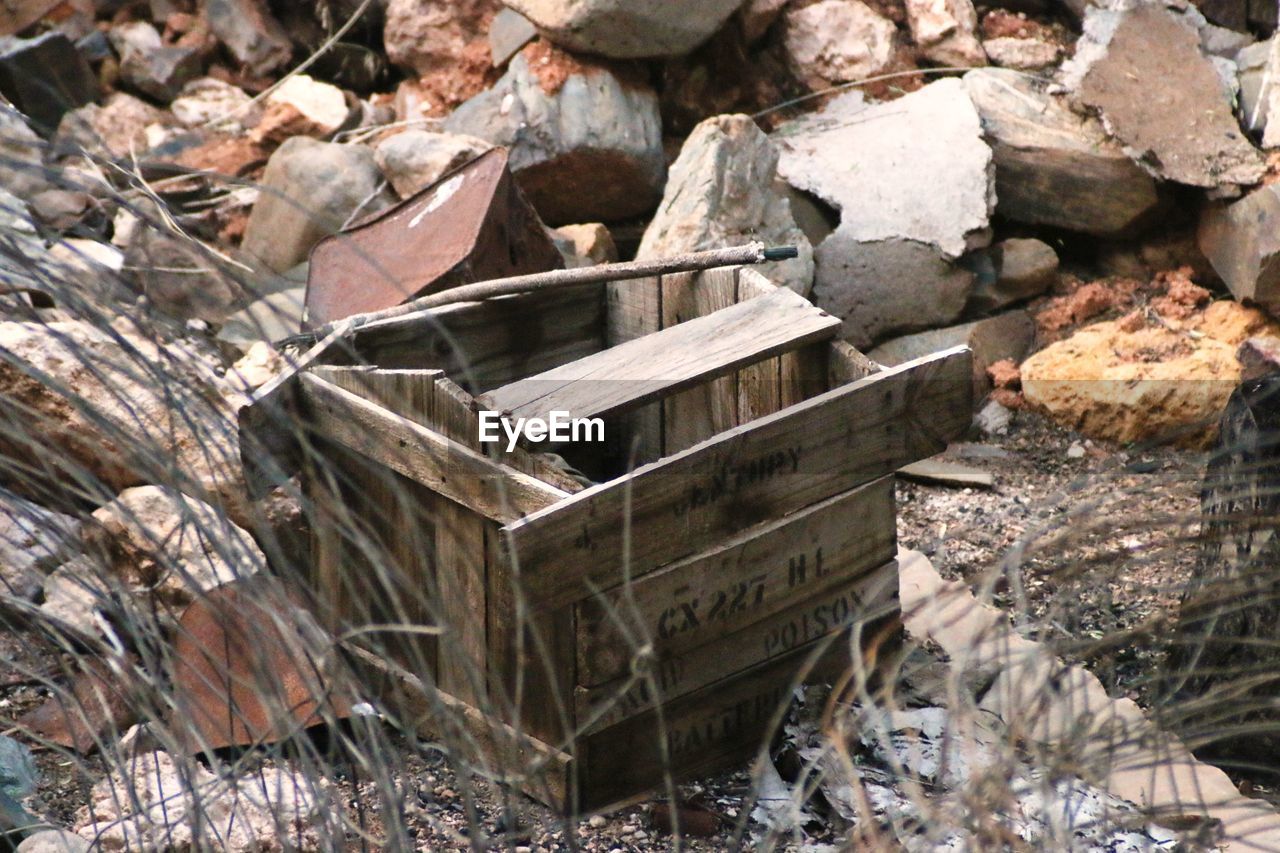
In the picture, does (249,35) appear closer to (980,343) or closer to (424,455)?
(980,343)

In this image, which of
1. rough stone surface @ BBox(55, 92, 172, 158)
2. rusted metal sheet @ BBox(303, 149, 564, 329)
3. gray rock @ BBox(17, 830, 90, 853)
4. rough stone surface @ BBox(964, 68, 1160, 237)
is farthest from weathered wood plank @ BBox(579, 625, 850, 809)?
rough stone surface @ BBox(55, 92, 172, 158)

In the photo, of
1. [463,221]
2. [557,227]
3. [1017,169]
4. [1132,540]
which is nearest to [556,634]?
[463,221]

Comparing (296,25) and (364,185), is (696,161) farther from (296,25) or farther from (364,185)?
(296,25)

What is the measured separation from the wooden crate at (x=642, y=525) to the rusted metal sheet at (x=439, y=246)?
0.48 metres

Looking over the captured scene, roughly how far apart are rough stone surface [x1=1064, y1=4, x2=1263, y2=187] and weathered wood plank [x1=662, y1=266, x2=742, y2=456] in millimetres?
2549

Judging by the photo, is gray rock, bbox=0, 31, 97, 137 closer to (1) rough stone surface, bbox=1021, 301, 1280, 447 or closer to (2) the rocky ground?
(2) the rocky ground

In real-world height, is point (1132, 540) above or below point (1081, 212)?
below

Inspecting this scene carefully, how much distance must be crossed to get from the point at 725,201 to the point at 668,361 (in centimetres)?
192

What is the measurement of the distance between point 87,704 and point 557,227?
295 cm

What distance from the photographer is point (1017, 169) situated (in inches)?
215

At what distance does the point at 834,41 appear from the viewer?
237 inches

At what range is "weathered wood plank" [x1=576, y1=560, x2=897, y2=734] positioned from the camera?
110 inches

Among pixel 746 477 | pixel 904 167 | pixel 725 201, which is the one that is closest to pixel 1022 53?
pixel 904 167

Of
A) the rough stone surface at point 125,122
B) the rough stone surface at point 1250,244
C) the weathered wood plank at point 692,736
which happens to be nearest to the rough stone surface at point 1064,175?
the rough stone surface at point 1250,244
